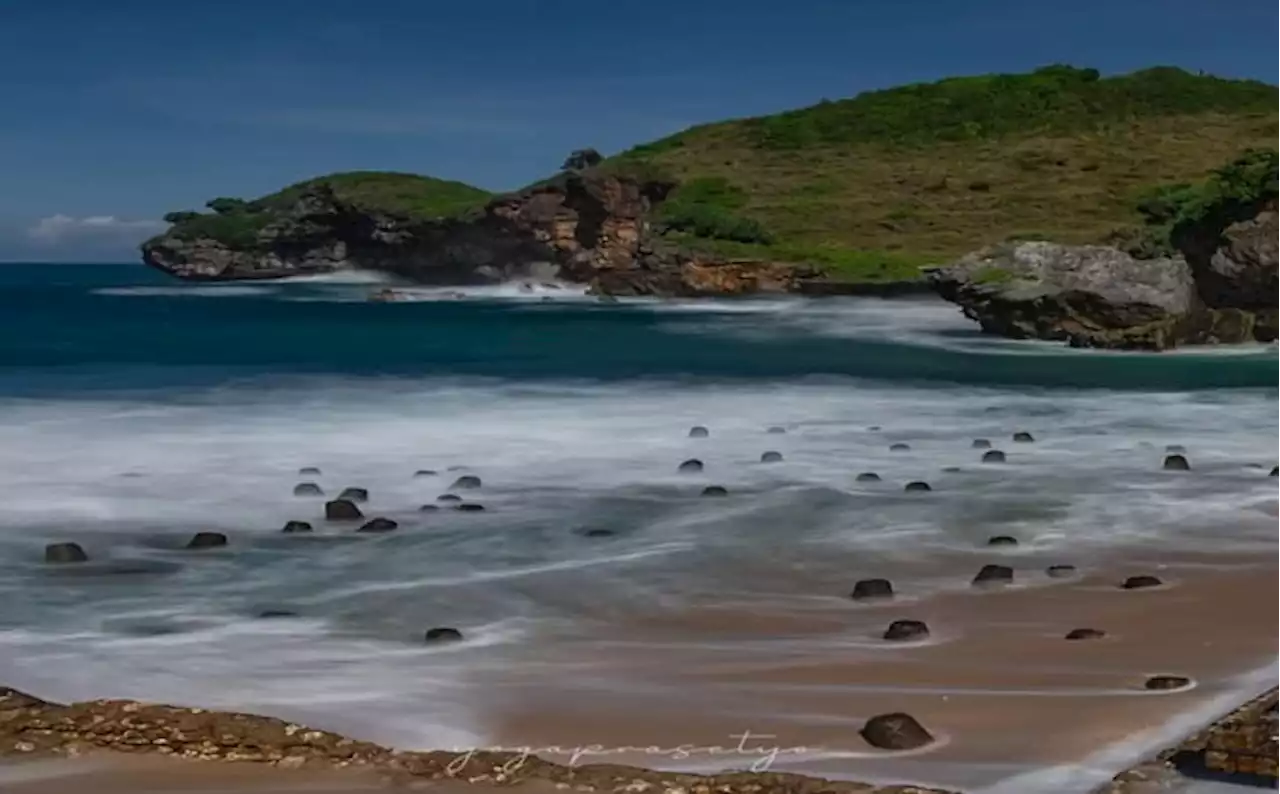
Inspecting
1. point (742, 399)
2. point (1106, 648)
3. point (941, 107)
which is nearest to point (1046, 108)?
point (941, 107)

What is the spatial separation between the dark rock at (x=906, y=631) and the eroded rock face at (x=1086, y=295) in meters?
26.2

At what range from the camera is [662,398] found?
83.9 feet

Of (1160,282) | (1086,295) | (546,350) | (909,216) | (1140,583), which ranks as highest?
(909,216)

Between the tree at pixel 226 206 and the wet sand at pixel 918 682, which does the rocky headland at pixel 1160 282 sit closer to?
the wet sand at pixel 918 682

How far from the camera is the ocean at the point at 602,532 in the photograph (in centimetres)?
790

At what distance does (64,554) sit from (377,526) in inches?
95.9

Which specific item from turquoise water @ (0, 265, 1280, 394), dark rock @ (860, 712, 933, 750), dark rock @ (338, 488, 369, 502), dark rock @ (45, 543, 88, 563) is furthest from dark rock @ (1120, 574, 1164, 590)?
turquoise water @ (0, 265, 1280, 394)

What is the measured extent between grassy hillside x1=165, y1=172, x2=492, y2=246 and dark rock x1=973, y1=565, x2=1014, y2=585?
7028cm

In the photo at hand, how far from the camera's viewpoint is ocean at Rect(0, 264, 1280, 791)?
7.90 m

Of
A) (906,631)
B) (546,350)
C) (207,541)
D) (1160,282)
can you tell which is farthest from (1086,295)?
(906,631)

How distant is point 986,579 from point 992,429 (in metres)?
10.1

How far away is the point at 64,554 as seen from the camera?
11586mm

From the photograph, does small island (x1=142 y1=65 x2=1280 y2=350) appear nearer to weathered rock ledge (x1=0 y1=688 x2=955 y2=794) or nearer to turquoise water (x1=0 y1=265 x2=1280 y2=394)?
turquoise water (x1=0 y1=265 x2=1280 y2=394)

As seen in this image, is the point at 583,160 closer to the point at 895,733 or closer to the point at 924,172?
the point at 924,172
